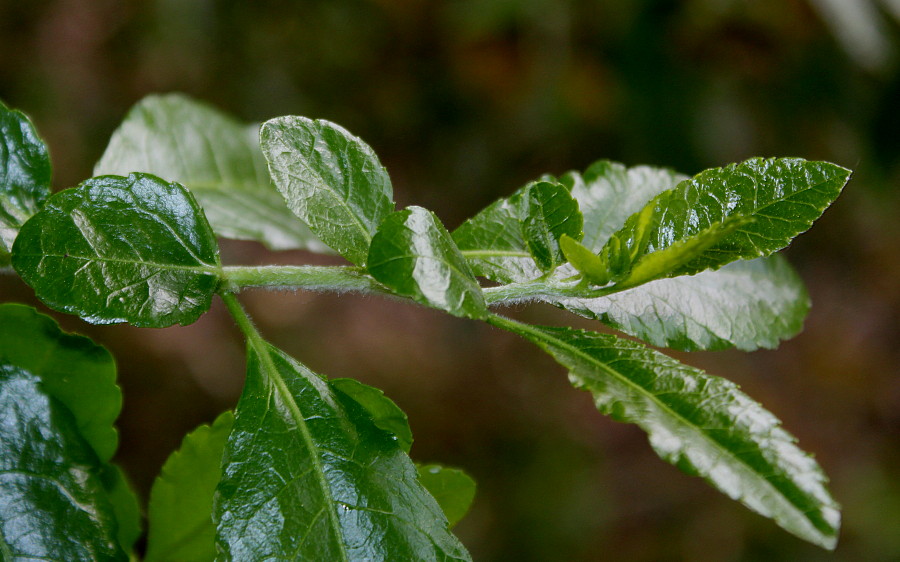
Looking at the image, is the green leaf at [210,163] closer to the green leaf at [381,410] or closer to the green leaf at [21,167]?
the green leaf at [21,167]

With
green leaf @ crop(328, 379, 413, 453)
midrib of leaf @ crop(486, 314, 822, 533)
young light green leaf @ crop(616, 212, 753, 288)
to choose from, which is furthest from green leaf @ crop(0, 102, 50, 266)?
young light green leaf @ crop(616, 212, 753, 288)

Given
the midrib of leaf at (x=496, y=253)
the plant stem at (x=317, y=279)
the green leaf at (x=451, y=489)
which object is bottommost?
the green leaf at (x=451, y=489)

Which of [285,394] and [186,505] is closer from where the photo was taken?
[285,394]

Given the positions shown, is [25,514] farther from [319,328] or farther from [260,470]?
[319,328]

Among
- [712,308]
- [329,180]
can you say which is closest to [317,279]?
[329,180]

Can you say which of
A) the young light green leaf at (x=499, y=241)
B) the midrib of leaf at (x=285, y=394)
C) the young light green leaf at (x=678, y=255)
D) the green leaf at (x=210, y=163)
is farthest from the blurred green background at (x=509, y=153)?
the midrib of leaf at (x=285, y=394)

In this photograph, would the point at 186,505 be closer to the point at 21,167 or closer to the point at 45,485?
the point at 45,485

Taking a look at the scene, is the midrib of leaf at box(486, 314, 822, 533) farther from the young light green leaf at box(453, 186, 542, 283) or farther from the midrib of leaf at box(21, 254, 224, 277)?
the midrib of leaf at box(21, 254, 224, 277)
